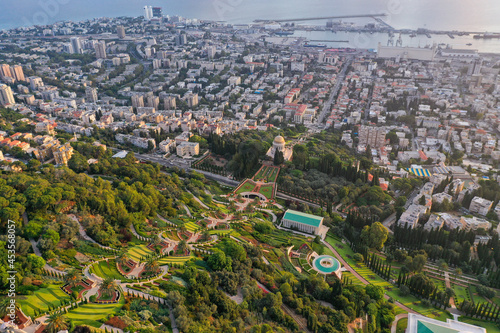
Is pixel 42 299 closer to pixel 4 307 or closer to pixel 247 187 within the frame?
pixel 4 307

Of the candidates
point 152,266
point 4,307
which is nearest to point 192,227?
point 152,266

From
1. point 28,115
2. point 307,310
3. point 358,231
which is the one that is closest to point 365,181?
point 358,231

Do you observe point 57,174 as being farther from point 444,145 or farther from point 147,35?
point 147,35

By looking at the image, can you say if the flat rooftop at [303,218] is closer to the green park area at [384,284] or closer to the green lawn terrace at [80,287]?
the green park area at [384,284]

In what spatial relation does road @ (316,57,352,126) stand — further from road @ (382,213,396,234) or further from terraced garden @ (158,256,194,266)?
terraced garden @ (158,256,194,266)

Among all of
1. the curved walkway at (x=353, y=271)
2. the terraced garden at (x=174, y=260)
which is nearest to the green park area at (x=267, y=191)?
the curved walkway at (x=353, y=271)

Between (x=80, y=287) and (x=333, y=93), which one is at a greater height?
(x=80, y=287)
